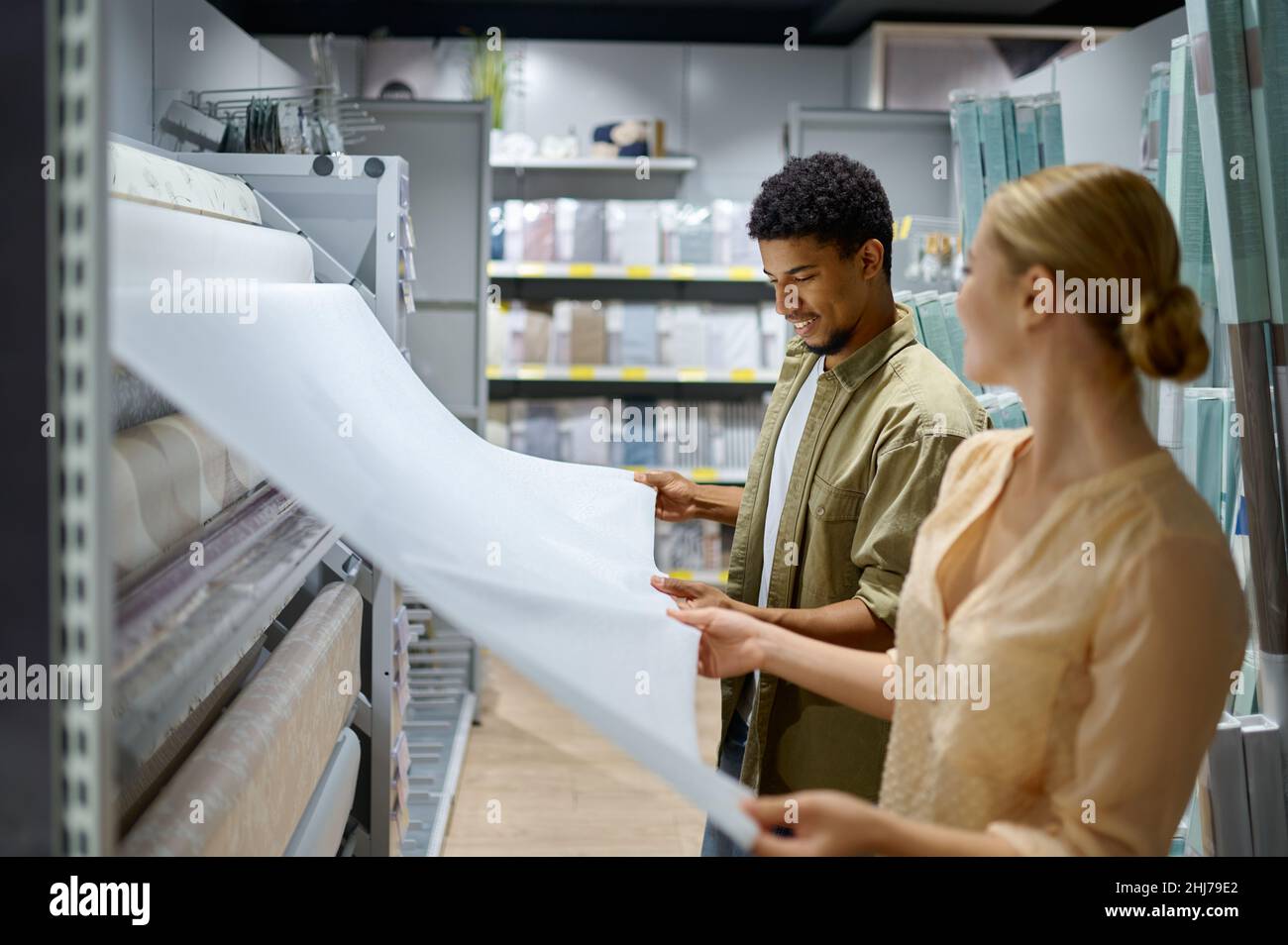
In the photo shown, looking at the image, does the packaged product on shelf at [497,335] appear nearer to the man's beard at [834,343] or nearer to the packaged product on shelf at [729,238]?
the packaged product on shelf at [729,238]

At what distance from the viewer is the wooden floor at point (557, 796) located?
3.28 meters

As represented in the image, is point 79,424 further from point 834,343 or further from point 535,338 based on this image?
point 535,338

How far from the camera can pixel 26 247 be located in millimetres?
930

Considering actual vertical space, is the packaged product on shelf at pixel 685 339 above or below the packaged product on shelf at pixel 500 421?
above

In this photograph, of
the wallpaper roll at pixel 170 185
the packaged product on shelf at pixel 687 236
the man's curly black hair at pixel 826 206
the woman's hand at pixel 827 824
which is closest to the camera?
the woman's hand at pixel 827 824

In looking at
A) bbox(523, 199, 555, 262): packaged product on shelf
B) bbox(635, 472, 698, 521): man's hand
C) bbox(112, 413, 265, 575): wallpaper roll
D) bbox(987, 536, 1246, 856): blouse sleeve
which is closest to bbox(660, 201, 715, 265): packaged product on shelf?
bbox(523, 199, 555, 262): packaged product on shelf

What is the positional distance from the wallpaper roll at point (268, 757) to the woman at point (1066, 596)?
0.61 metres

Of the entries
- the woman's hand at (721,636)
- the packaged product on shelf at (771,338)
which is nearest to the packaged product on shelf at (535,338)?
the packaged product on shelf at (771,338)

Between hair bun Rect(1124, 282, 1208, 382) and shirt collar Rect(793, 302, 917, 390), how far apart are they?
76 centimetres

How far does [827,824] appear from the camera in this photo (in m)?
0.88

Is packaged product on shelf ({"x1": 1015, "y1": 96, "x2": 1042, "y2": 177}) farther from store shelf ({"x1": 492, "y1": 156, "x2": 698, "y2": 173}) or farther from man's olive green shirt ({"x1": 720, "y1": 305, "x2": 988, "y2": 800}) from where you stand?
store shelf ({"x1": 492, "y1": 156, "x2": 698, "y2": 173})

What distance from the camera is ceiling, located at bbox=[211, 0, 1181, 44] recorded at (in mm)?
5566
